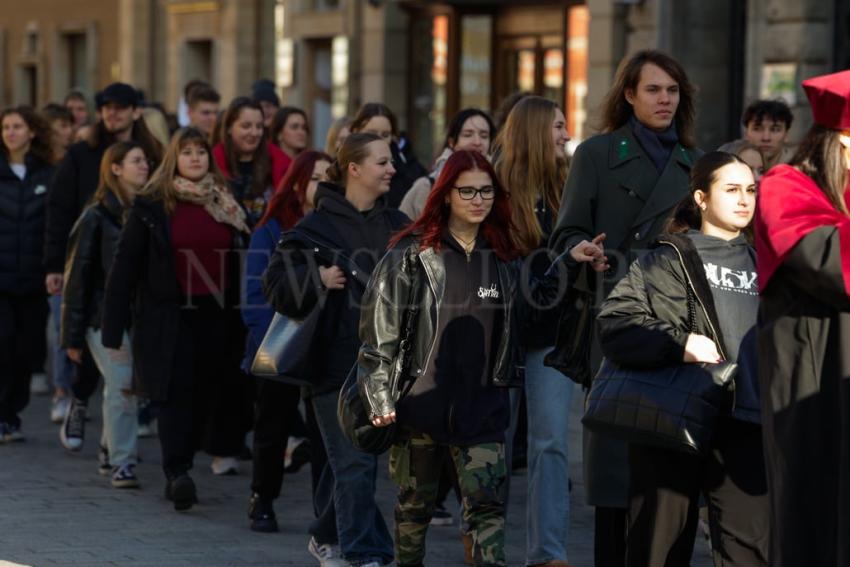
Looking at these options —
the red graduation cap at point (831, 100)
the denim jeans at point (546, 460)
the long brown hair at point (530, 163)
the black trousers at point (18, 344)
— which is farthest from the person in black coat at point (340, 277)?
the black trousers at point (18, 344)

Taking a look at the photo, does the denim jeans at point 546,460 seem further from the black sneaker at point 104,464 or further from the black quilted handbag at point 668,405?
the black sneaker at point 104,464

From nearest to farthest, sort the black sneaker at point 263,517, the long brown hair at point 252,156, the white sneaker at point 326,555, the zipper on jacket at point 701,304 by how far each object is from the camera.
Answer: the zipper on jacket at point 701,304 < the white sneaker at point 326,555 < the black sneaker at point 263,517 < the long brown hair at point 252,156

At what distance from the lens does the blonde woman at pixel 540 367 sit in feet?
26.0

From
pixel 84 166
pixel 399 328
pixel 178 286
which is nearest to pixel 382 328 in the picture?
pixel 399 328

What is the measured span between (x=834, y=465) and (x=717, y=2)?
45.2 feet

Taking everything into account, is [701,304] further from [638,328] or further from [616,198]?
[616,198]

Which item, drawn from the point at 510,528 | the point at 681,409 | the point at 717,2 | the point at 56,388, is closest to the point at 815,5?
the point at 717,2

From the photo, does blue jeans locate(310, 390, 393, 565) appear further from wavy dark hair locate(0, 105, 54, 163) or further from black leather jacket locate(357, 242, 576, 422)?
wavy dark hair locate(0, 105, 54, 163)

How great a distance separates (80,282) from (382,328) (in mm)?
4120

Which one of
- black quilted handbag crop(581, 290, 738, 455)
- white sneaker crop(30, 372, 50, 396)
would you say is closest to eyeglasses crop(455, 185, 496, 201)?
black quilted handbag crop(581, 290, 738, 455)

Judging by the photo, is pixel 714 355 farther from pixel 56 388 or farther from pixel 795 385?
pixel 56 388

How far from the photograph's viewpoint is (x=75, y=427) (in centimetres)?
1144

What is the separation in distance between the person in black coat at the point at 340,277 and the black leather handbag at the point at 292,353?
0.02 m

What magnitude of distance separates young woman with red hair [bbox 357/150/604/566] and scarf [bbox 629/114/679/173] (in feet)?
2.12
